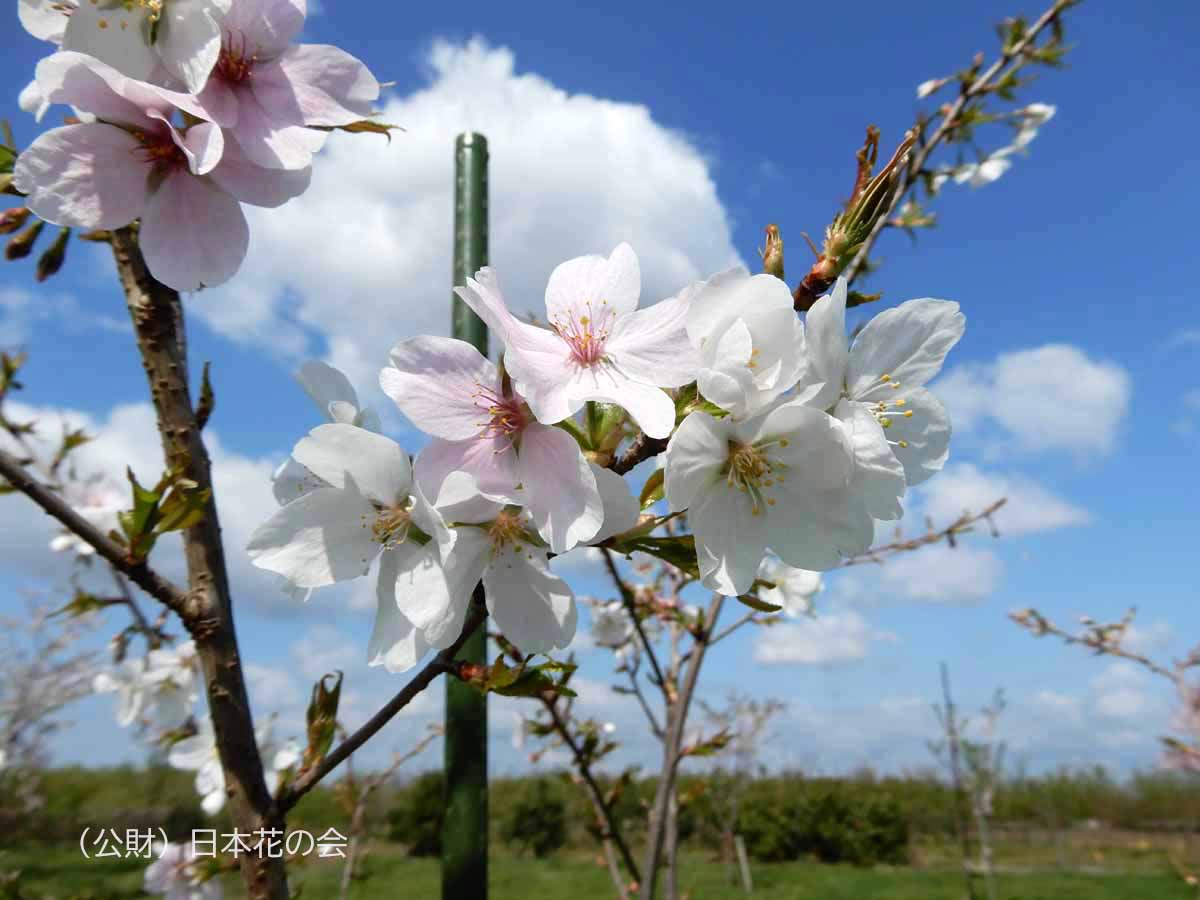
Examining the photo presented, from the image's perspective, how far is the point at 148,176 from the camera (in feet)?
2.32

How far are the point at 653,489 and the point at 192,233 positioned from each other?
45cm

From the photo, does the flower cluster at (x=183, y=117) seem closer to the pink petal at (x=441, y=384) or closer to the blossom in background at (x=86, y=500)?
the pink petal at (x=441, y=384)

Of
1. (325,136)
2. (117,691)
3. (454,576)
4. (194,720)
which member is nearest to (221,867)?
(454,576)

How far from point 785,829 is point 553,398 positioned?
17.0 m

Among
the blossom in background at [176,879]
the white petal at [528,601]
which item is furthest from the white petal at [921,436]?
the blossom in background at [176,879]

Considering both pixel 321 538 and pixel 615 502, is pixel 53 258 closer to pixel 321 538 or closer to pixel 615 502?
pixel 321 538

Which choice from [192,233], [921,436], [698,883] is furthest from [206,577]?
[698,883]

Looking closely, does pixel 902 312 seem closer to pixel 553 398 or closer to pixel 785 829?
pixel 553 398

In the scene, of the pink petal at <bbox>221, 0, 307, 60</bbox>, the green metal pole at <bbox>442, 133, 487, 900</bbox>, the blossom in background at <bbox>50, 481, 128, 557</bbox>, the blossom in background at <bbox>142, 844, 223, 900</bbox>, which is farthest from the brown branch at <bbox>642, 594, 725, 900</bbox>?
the blossom in background at <bbox>50, 481, 128, 557</bbox>

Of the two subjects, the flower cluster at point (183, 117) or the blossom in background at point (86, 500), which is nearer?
the flower cluster at point (183, 117)

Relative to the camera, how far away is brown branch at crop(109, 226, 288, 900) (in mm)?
761

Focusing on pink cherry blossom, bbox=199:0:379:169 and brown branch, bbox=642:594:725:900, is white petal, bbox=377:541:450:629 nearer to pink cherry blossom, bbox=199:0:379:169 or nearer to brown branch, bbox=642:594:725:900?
pink cherry blossom, bbox=199:0:379:169

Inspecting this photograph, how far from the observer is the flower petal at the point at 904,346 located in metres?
0.69

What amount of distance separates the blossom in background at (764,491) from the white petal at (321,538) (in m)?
0.27
